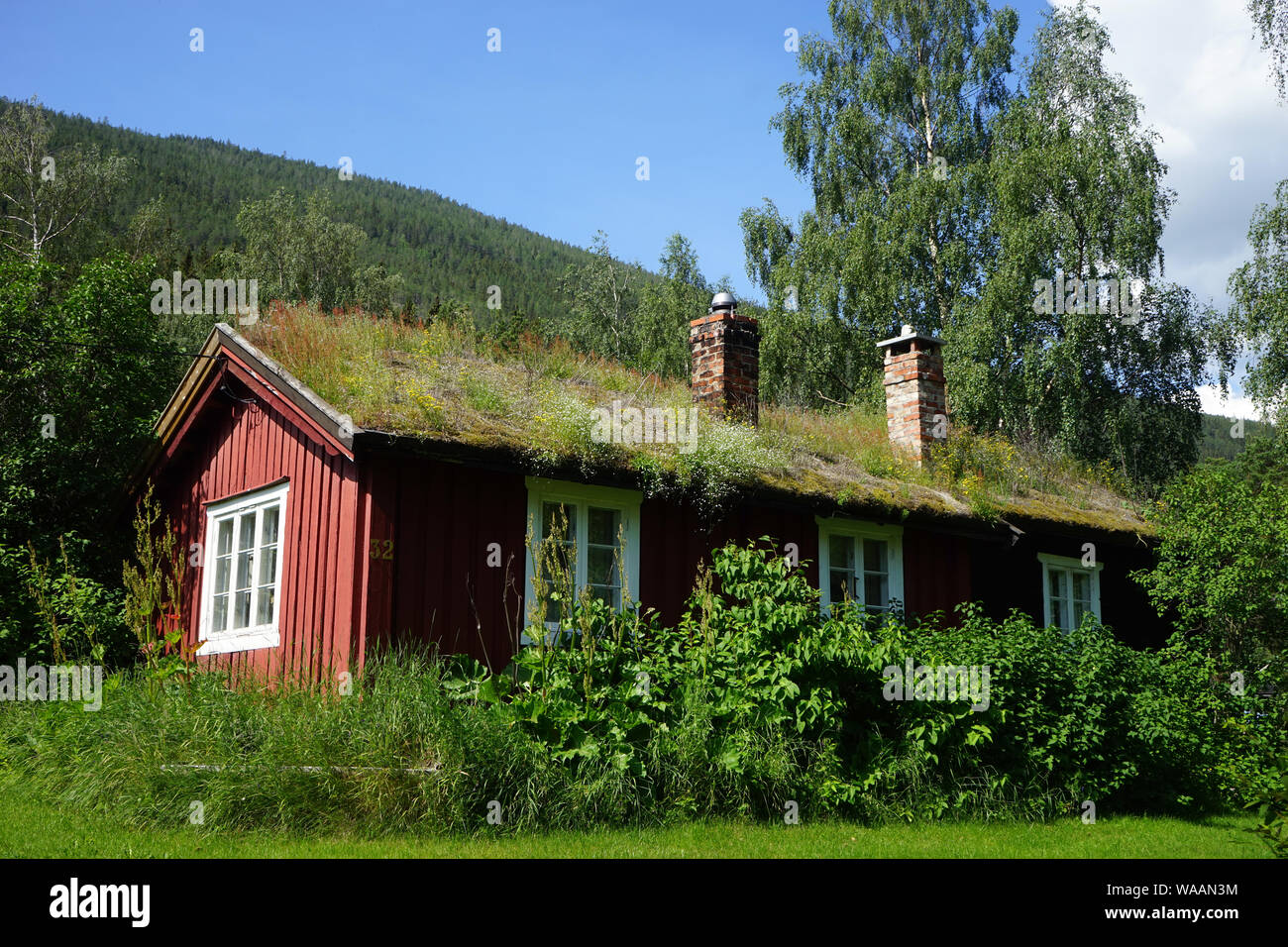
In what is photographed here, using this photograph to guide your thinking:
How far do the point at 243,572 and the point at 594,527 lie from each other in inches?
148

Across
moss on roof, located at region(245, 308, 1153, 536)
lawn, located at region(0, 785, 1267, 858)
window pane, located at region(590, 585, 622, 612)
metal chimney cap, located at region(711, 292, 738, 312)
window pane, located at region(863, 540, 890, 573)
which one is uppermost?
metal chimney cap, located at region(711, 292, 738, 312)

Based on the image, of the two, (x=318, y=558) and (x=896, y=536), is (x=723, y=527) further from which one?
(x=318, y=558)

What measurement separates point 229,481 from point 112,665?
267 cm

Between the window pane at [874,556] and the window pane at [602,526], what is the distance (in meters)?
3.38

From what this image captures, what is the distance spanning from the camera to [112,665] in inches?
460

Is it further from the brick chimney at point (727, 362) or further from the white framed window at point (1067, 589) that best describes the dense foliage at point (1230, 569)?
the brick chimney at point (727, 362)

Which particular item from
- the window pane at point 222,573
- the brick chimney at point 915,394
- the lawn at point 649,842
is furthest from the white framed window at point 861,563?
the window pane at point 222,573

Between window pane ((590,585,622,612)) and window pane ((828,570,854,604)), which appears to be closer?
window pane ((590,585,622,612))

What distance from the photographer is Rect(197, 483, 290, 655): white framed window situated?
394 inches

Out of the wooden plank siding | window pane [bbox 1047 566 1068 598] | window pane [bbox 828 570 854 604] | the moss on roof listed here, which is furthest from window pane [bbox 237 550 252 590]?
window pane [bbox 1047 566 1068 598]

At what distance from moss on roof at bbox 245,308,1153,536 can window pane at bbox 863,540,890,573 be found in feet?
2.29

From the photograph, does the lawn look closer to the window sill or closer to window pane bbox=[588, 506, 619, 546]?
A: the window sill

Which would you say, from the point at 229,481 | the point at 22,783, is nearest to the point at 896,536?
the point at 229,481
